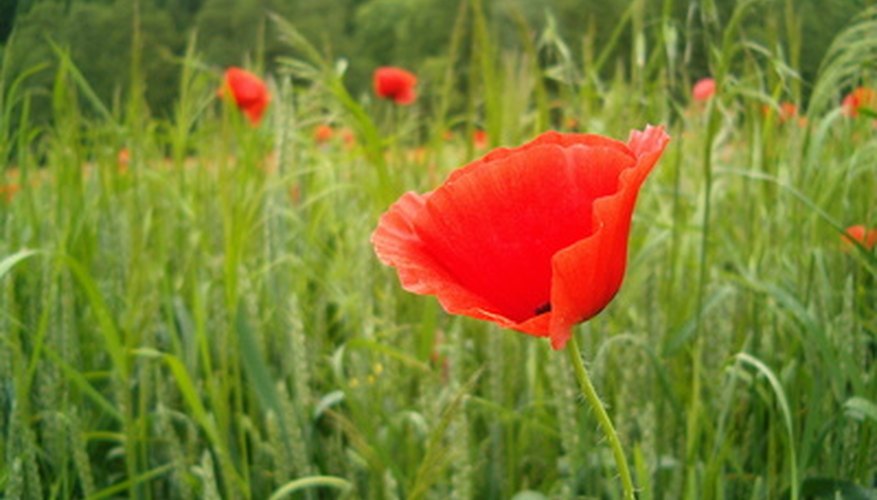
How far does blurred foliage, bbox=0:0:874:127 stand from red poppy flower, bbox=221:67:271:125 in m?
0.04

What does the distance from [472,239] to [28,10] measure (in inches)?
27.2

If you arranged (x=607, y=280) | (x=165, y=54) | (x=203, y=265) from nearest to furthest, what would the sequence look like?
(x=607, y=280) → (x=203, y=265) → (x=165, y=54)

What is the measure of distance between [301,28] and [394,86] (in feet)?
1.02

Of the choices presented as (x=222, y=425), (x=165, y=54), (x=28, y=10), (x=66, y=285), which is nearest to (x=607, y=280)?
(x=222, y=425)

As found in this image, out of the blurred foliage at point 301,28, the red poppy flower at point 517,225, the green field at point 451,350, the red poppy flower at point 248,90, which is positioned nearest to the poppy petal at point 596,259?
the red poppy flower at point 517,225

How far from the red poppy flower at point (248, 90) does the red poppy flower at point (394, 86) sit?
13.0 inches

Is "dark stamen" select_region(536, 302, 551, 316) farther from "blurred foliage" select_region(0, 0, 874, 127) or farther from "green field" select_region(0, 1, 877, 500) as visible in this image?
"blurred foliage" select_region(0, 0, 874, 127)

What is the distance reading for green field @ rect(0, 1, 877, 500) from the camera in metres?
0.83

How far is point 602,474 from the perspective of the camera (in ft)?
3.11

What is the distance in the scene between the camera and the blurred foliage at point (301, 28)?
3.42ft

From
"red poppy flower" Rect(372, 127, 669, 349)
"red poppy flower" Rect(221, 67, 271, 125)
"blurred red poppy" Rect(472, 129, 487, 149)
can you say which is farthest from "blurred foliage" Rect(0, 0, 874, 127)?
"red poppy flower" Rect(372, 127, 669, 349)

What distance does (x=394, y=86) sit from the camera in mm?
2332

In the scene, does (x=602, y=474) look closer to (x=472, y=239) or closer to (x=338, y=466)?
(x=338, y=466)

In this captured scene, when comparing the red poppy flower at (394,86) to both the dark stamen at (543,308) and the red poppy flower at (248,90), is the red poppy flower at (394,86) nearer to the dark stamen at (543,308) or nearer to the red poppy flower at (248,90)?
the red poppy flower at (248,90)
